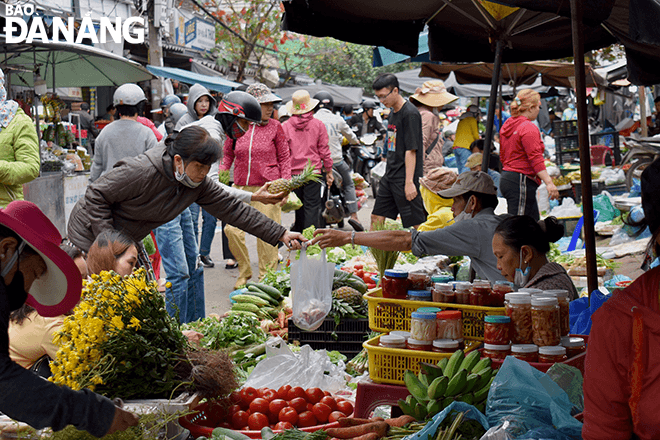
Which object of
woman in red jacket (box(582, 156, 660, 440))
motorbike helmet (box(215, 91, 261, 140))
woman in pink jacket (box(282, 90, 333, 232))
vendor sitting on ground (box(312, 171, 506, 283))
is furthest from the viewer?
woman in pink jacket (box(282, 90, 333, 232))

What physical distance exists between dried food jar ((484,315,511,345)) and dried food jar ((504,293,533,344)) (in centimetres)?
4

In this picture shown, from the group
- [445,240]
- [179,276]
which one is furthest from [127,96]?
[445,240]

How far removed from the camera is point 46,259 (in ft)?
6.99

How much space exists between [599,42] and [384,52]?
2.68 metres

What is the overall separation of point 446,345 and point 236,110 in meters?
4.47

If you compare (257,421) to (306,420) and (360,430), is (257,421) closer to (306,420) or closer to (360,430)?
(306,420)

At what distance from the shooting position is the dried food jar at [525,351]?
10.2 feet

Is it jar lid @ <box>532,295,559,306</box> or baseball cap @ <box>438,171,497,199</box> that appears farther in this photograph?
baseball cap @ <box>438,171,497,199</box>

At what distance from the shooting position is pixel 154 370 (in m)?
→ 3.16

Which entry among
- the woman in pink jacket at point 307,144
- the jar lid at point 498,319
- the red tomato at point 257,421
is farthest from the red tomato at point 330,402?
the woman in pink jacket at point 307,144

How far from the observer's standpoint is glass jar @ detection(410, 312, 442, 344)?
129 inches

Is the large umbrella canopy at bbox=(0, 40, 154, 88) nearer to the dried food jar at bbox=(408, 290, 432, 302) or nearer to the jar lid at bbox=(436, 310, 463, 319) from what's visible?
the dried food jar at bbox=(408, 290, 432, 302)

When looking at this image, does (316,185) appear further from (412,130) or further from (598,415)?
(598,415)

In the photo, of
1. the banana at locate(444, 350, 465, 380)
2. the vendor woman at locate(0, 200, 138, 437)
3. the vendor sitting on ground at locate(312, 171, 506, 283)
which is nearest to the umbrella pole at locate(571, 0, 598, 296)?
the vendor sitting on ground at locate(312, 171, 506, 283)
